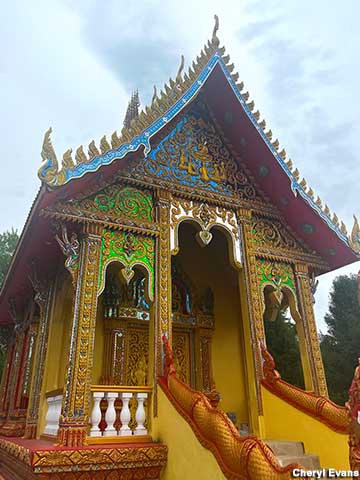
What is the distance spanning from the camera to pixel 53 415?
4.79 meters

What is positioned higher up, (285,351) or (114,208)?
(114,208)

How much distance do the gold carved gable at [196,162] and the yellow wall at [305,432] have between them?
2.99 metres

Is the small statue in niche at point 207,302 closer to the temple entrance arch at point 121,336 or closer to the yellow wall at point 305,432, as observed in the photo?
the temple entrance arch at point 121,336

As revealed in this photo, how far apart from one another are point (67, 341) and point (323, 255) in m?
4.32

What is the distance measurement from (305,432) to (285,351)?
24.0 ft

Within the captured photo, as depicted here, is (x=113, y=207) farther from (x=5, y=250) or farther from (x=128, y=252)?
(x=5, y=250)

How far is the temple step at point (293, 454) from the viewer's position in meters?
4.07

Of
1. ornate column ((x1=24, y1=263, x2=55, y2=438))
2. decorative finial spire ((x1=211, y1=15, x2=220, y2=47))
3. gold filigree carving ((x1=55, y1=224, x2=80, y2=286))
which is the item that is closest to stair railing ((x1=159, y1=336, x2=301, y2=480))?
gold filigree carving ((x1=55, y1=224, x2=80, y2=286))

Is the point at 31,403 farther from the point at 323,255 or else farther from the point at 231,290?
the point at 323,255

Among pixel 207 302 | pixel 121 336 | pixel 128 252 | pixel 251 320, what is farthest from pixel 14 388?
pixel 251 320

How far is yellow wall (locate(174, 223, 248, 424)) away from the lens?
6.95 m

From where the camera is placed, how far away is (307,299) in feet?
20.1

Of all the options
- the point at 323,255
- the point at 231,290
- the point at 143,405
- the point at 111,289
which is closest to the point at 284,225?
the point at 323,255

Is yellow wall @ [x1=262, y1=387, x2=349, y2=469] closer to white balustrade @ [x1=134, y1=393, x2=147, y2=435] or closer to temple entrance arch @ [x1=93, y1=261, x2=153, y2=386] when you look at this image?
white balustrade @ [x1=134, y1=393, x2=147, y2=435]
